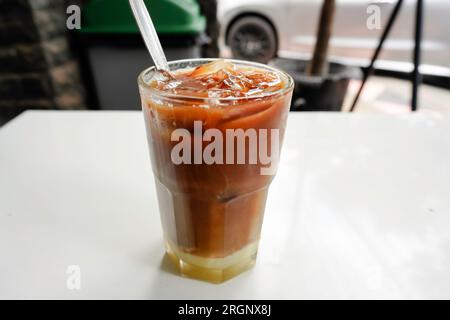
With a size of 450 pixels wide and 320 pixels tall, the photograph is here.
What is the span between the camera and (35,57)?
5.10ft

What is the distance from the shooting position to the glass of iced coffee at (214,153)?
1.16ft

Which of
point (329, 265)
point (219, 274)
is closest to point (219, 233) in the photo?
point (219, 274)

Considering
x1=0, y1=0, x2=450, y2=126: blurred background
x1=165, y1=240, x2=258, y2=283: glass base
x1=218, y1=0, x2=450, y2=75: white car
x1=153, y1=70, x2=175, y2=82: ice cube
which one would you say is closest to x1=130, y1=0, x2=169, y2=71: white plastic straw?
x1=153, y1=70, x2=175, y2=82: ice cube

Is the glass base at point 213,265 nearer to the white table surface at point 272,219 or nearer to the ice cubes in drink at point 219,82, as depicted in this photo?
the white table surface at point 272,219

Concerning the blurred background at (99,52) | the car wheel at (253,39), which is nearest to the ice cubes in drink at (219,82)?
the blurred background at (99,52)

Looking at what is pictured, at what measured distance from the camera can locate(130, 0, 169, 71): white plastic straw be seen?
0.39 m

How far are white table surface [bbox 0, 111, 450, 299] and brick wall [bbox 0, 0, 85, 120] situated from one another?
0.87 metres

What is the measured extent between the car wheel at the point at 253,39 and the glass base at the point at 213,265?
9.74ft

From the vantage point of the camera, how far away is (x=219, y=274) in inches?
17.3

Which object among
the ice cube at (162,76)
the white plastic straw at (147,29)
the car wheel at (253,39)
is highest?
the white plastic straw at (147,29)

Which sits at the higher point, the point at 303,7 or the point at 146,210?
the point at 303,7

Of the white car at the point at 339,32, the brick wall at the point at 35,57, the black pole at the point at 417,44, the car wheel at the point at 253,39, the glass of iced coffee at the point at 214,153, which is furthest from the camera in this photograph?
the car wheel at the point at 253,39
